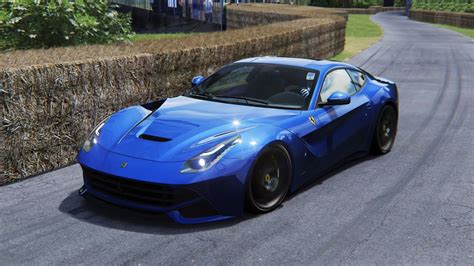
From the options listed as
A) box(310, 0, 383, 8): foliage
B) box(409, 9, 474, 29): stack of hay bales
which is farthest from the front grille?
box(310, 0, 383, 8): foliage

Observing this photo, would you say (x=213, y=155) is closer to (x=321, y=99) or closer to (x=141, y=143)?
(x=141, y=143)

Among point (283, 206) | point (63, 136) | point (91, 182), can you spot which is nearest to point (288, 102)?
point (283, 206)

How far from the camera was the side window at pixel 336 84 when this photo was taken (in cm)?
659

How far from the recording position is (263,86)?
6.48 m

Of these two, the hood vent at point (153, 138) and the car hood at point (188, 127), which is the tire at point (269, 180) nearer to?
the car hood at point (188, 127)

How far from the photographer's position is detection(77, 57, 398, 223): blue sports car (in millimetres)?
4953

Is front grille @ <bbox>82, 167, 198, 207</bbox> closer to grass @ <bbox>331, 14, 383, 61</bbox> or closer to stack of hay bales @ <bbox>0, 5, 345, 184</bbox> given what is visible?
stack of hay bales @ <bbox>0, 5, 345, 184</bbox>

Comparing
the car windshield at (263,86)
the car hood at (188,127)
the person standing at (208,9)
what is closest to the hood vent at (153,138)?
the car hood at (188,127)

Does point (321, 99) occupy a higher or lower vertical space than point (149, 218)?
higher

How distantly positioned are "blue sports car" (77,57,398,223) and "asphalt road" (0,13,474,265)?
23 cm

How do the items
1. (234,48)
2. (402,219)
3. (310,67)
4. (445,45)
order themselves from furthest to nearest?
(445,45) < (234,48) < (310,67) < (402,219)

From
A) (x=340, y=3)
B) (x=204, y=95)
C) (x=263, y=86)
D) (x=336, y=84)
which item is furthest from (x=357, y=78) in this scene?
(x=340, y=3)

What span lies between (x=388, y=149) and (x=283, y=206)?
9.25ft

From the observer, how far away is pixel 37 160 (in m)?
6.84
